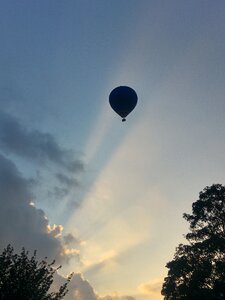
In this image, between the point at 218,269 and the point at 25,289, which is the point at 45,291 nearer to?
the point at 25,289

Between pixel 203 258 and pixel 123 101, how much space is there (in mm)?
20092

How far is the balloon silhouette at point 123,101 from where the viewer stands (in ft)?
131

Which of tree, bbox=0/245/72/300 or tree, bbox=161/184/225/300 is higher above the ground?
tree, bbox=161/184/225/300

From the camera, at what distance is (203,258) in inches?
1677

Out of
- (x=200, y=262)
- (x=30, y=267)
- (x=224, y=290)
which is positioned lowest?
(x=30, y=267)

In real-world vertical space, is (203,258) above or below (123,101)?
below

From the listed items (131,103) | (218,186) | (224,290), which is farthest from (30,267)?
(218,186)

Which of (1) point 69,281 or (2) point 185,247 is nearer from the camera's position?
(1) point 69,281

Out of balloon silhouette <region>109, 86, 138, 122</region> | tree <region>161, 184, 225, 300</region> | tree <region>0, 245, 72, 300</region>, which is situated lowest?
tree <region>0, 245, 72, 300</region>

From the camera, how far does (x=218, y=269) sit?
40.9 m

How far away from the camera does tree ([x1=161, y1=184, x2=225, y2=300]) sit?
1612 inches

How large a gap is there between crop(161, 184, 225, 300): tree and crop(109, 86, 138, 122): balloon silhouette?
47.5 ft

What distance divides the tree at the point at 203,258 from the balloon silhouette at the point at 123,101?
47.5 ft

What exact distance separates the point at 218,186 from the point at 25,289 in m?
27.8
